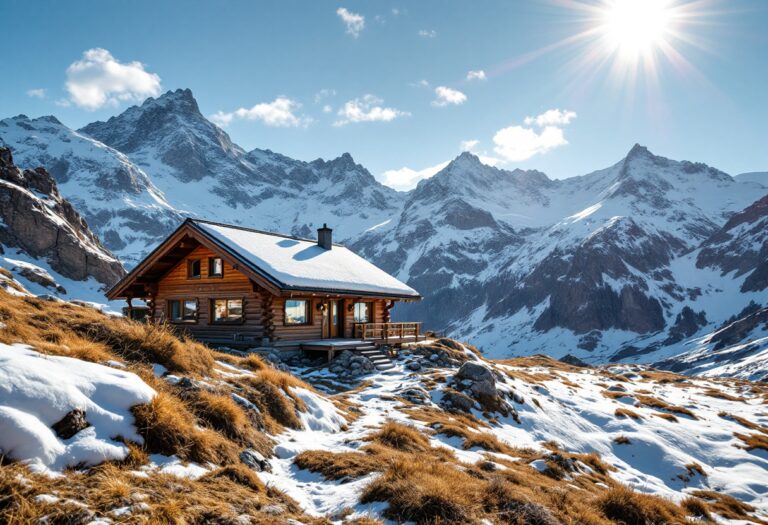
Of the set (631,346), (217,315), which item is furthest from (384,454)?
(631,346)

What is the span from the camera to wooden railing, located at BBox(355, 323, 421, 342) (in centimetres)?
2786

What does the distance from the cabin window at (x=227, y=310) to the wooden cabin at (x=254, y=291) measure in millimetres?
56

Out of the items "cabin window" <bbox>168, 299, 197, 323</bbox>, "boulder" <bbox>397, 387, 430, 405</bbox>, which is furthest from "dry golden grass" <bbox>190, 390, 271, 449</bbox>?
"cabin window" <bbox>168, 299, 197, 323</bbox>

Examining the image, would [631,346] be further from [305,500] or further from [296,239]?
[305,500]

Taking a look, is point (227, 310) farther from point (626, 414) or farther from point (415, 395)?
point (626, 414)

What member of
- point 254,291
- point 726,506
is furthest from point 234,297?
point 726,506

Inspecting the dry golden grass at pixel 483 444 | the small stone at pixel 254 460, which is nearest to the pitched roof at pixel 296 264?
the dry golden grass at pixel 483 444

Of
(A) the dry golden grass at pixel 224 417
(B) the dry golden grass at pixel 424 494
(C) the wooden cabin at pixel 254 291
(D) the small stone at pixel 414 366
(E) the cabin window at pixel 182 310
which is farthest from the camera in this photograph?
(E) the cabin window at pixel 182 310

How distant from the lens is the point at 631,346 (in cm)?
19200

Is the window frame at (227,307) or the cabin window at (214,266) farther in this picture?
the cabin window at (214,266)

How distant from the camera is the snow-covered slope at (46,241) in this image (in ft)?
216

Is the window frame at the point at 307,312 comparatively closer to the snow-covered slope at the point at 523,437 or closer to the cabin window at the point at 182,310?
the snow-covered slope at the point at 523,437

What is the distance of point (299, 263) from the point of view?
26.4 m

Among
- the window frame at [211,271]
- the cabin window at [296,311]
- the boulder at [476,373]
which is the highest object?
the window frame at [211,271]
